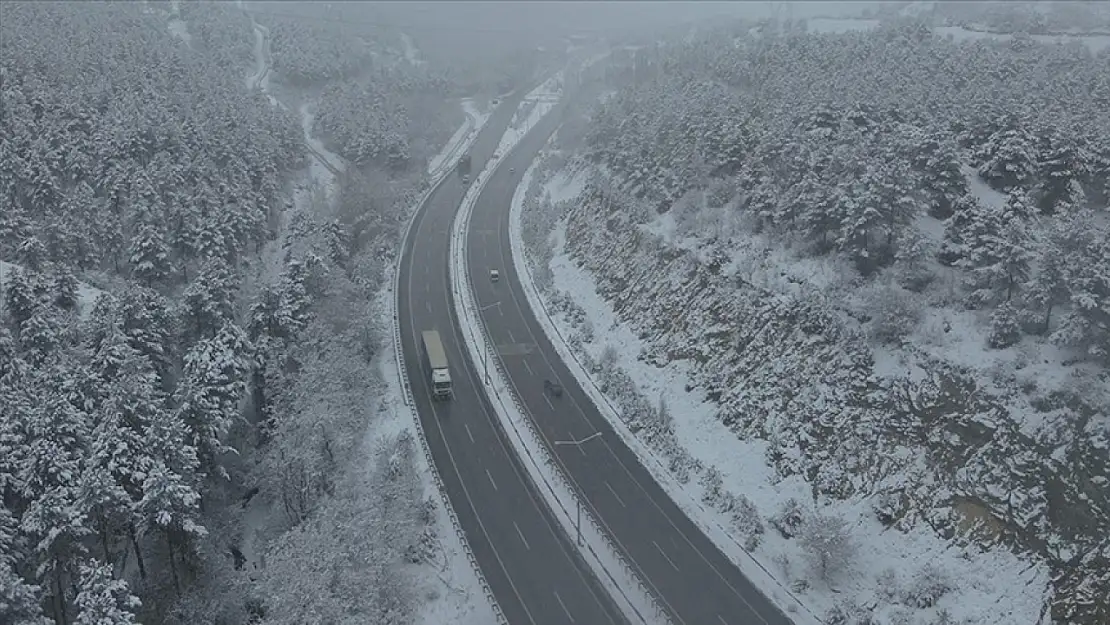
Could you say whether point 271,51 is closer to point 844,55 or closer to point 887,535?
point 844,55

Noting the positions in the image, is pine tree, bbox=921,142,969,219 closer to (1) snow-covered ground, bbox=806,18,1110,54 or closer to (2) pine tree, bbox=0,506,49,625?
(1) snow-covered ground, bbox=806,18,1110,54

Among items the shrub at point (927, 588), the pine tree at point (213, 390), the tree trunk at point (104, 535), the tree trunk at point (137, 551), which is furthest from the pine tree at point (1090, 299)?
the tree trunk at point (104, 535)

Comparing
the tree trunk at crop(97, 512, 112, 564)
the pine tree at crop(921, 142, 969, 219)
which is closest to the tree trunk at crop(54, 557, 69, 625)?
the tree trunk at crop(97, 512, 112, 564)

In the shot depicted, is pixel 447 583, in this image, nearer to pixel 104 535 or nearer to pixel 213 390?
pixel 104 535

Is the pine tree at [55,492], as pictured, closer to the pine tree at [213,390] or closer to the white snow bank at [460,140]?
the pine tree at [213,390]

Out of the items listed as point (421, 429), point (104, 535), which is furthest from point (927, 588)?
point (104, 535)

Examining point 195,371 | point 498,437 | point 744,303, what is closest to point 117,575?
point 195,371
